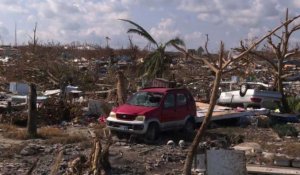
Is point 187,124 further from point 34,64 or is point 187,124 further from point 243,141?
point 34,64

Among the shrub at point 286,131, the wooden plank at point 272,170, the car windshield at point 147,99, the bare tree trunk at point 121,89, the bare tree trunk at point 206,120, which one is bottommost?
the wooden plank at point 272,170

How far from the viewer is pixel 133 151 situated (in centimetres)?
1680

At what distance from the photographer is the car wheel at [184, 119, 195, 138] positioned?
20250 mm

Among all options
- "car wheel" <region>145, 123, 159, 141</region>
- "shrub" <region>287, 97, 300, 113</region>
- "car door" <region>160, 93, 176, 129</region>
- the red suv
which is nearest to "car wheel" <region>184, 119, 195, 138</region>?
the red suv

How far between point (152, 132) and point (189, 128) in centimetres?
214

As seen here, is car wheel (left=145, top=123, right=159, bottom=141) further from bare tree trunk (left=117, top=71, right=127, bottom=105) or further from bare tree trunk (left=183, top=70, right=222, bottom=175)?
bare tree trunk (left=183, top=70, right=222, bottom=175)

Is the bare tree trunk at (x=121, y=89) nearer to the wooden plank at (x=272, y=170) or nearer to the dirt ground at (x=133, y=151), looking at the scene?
the dirt ground at (x=133, y=151)

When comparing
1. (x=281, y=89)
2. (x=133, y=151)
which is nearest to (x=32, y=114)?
(x=133, y=151)

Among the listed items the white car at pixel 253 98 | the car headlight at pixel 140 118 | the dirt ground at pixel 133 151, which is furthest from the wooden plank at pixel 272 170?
the white car at pixel 253 98

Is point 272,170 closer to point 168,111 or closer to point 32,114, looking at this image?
point 168,111

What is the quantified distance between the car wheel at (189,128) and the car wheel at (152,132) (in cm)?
151

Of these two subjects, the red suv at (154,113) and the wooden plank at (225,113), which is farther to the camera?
the wooden plank at (225,113)

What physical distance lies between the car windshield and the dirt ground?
1296 mm

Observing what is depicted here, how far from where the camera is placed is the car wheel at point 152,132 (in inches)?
734
